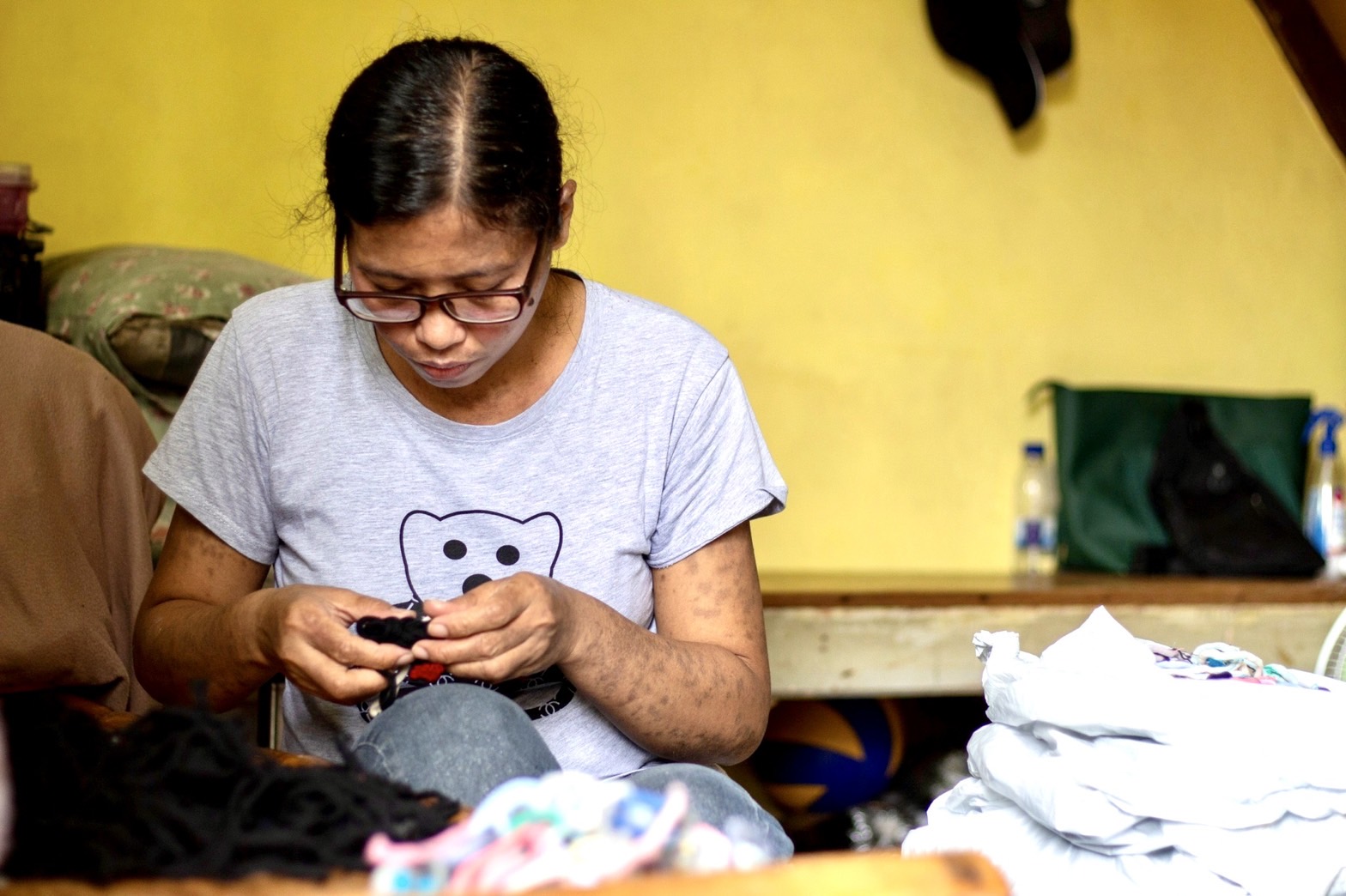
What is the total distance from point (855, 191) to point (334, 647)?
2050 mm

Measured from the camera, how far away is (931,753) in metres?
2.54

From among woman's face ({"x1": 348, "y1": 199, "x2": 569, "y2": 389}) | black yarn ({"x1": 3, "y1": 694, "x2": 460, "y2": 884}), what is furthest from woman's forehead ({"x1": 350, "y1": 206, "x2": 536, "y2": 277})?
black yarn ({"x1": 3, "y1": 694, "x2": 460, "y2": 884})

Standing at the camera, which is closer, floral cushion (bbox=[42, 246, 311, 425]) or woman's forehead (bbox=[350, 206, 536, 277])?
woman's forehead (bbox=[350, 206, 536, 277])

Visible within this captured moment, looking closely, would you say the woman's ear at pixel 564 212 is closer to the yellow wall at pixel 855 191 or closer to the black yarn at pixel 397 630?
the black yarn at pixel 397 630

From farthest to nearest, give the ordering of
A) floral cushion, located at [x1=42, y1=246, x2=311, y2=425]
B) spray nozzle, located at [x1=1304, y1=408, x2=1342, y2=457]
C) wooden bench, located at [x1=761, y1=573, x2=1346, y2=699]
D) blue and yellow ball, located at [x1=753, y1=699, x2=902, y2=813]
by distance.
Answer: spray nozzle, located at [x1=1304, y1=408, x2=1342, y2=457]
blue and yellow ball, located at [x1=753, y1=699, x2=902, y2=813]
wooden bench, located at [x1=761, y1=573, x2=1346, y2=699]
floral cushion, located at [x1=42, y1=246, x2=311, y2=425]

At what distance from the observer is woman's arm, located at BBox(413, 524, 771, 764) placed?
0.92 metres

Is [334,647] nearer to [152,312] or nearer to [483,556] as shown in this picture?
[483,556]

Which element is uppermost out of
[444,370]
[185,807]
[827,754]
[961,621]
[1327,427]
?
[444,370]

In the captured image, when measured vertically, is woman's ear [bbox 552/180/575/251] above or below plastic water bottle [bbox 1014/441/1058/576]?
above

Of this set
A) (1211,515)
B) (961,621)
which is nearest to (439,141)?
(961,621)

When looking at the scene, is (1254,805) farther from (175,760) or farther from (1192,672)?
(175,760)

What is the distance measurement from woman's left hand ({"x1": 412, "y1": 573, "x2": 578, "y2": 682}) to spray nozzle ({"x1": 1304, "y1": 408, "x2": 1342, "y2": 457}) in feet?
8.51

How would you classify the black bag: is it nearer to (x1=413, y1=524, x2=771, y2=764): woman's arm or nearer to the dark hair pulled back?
(x1=413, y1=524, x2=771, y2=764): woman's arm

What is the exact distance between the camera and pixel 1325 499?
116 inches
